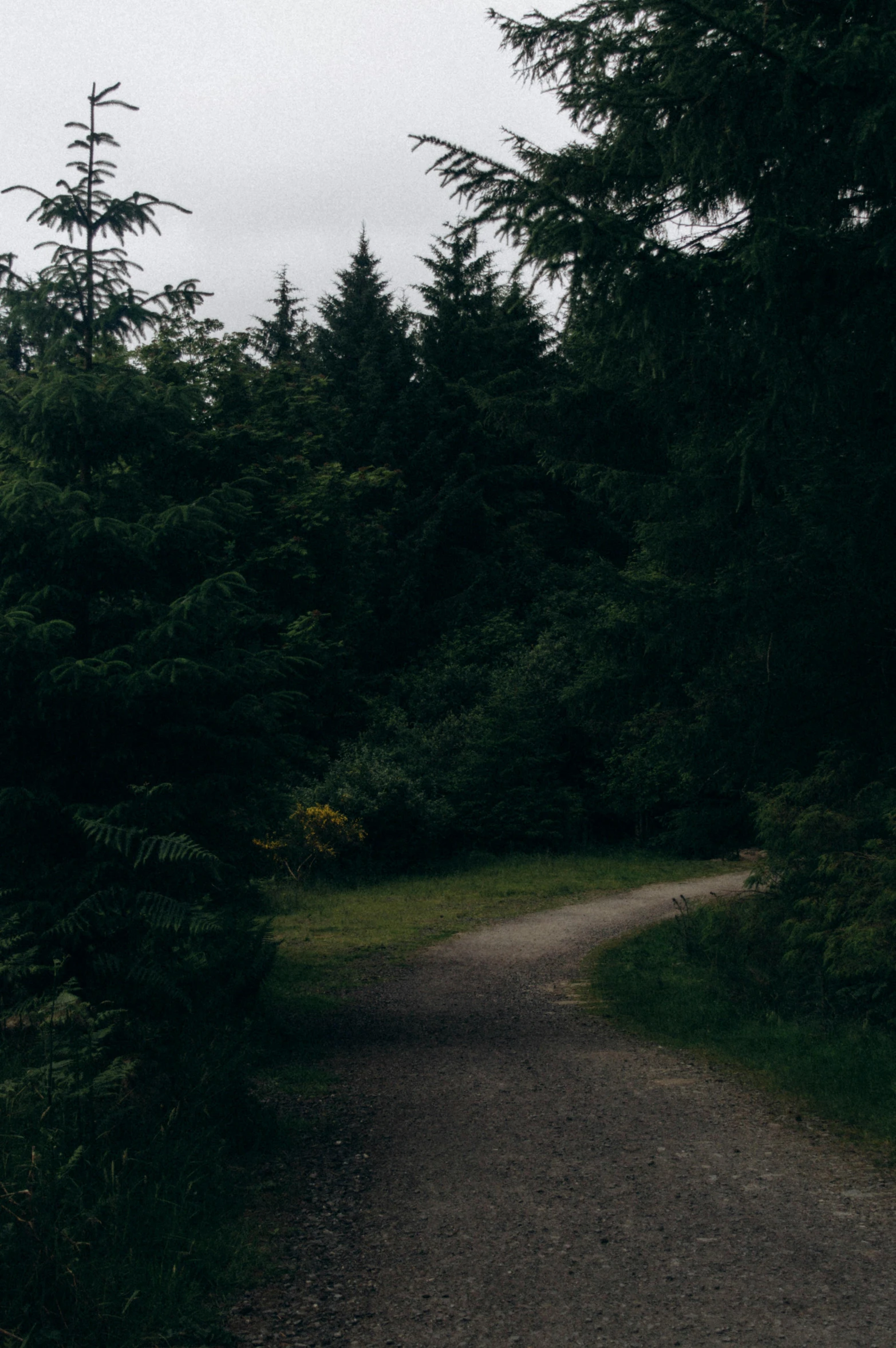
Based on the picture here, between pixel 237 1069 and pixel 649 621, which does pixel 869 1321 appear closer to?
pixel 237 1069

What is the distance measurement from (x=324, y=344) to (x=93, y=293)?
32534mm

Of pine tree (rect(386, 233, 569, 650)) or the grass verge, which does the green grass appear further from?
pine tree (rect(386, 233, 569, 650))

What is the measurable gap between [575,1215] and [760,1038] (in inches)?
137

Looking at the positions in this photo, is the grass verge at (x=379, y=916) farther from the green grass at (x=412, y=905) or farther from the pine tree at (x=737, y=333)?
the pine tree at (x=737, y=333)

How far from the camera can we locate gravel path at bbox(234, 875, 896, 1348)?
3.84 metres

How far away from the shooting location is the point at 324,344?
38.4 m

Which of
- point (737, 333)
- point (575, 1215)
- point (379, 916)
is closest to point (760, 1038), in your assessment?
point (575, 1215)

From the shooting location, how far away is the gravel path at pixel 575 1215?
3.84m

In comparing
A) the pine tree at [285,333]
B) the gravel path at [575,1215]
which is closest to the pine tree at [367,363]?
the pine tree at [285,333]

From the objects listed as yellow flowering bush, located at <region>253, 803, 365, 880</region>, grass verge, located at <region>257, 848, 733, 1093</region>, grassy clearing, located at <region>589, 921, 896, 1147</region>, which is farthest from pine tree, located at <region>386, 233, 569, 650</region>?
grassy clearing, located at <region>589, 921, 896, 1147</region>

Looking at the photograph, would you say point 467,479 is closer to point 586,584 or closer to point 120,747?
point 586,584

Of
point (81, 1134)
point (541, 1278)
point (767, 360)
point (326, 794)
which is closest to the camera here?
point (541, 1278)

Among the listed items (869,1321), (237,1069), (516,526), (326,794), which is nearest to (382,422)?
(516,526)

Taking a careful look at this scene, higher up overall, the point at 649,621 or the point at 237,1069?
the point at 649,621
